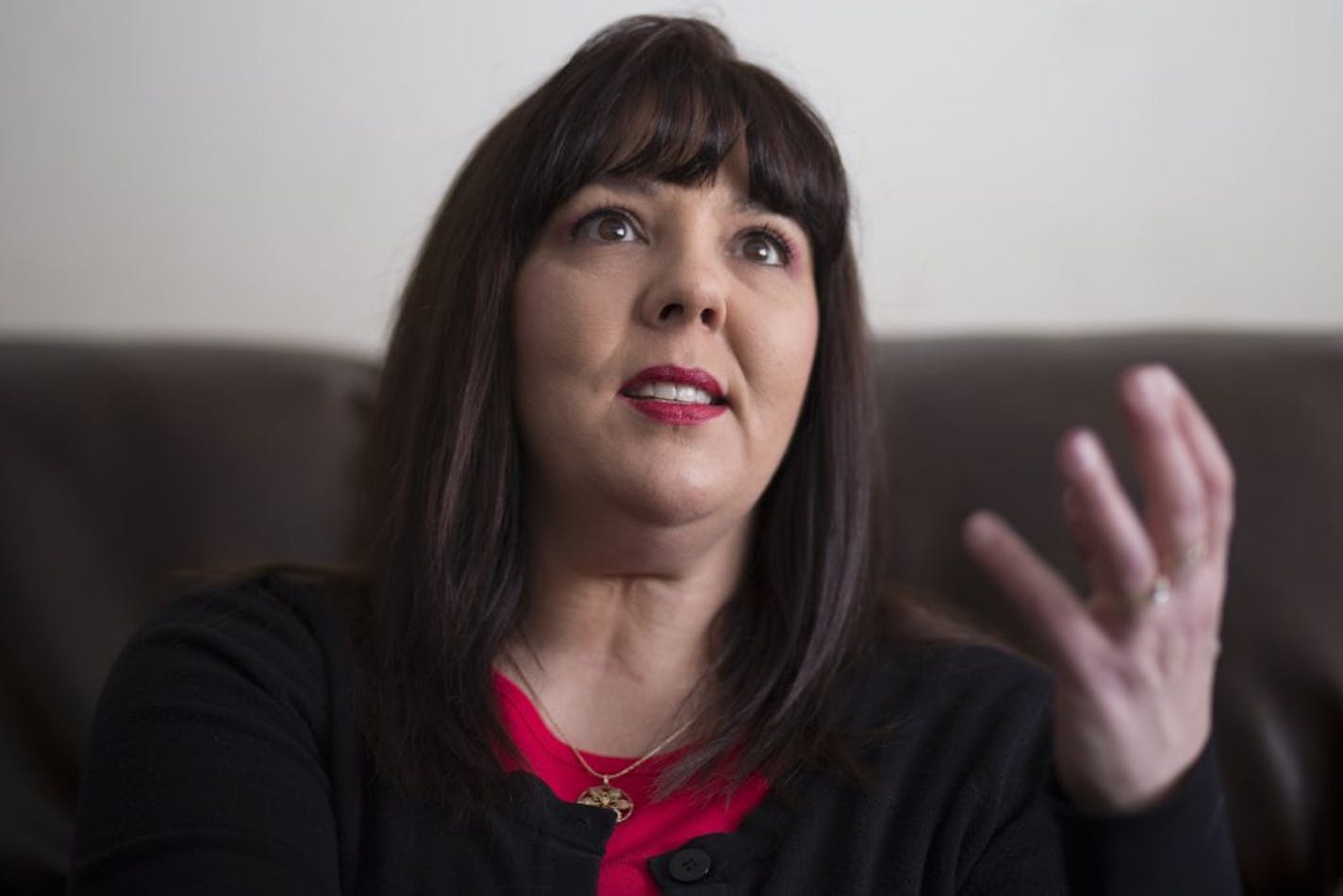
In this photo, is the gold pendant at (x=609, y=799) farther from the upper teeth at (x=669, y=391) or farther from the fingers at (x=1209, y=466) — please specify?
the fingers at (x=1209, y=466)

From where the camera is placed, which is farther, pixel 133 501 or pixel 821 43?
pixel 821 43

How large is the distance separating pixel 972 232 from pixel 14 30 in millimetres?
1144

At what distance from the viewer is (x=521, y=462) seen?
3.87 ft

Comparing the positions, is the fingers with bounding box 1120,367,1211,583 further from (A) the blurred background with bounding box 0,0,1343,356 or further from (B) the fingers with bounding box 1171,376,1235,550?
(A) the blurred background with bounding box 0,0,1343,356

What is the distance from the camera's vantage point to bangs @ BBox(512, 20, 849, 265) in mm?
1104

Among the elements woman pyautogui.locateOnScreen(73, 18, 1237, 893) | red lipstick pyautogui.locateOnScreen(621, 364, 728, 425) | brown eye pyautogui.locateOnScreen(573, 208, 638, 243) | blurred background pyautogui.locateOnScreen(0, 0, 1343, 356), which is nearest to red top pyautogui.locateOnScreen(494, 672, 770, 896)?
woman pyautogui.locateOnScreen(73, 18, 1237, 893)

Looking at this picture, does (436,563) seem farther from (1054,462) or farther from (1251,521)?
(1251,521)

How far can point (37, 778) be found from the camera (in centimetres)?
129

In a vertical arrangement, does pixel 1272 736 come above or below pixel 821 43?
below

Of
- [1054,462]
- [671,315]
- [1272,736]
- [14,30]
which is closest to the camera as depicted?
[671,315]

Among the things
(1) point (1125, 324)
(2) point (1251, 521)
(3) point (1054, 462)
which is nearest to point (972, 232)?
(1) point (1125, 324)

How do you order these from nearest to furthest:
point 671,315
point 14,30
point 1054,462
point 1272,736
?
point 671,315 < point 1272,736 < point 1054,462 < point 14,30

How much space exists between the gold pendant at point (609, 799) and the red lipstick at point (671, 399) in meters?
0.28

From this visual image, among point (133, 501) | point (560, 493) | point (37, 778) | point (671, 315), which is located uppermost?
point (671, 315)
